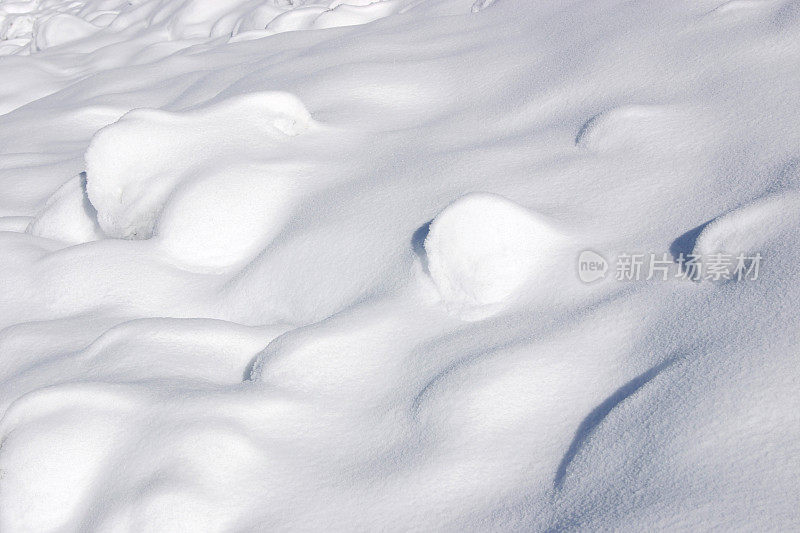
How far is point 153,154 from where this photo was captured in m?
2.51

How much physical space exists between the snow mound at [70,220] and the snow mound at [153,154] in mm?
132

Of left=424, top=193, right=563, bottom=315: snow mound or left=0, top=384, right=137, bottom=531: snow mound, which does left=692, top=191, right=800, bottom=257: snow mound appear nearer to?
left=424, top=193, right=563, bottom=315: snow mound

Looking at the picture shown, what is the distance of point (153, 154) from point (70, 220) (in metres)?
0.48

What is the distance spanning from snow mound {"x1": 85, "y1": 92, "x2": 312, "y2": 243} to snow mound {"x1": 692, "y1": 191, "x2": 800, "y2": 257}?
1.57m

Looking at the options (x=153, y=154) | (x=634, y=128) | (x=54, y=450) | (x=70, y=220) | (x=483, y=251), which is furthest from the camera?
(x=70, y=220)

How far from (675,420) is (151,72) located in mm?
3744

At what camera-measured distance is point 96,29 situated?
6.40 m

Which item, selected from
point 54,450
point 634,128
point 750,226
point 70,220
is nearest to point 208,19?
point 70,220

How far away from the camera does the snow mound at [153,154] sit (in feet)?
8.09

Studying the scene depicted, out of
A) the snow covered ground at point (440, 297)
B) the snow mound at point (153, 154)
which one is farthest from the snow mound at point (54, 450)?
the snow mound at point (153, 154)

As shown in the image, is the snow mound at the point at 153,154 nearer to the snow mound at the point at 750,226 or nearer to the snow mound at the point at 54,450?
the snow mound at the point at 54,450

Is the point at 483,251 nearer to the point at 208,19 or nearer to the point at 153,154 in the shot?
the point at 153,154

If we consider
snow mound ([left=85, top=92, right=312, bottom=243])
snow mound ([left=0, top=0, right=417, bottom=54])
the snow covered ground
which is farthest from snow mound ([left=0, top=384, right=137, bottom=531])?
snow mound ([left=0, top=0, right=417, bottom=54])

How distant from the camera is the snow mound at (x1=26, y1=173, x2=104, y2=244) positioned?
2.65m
